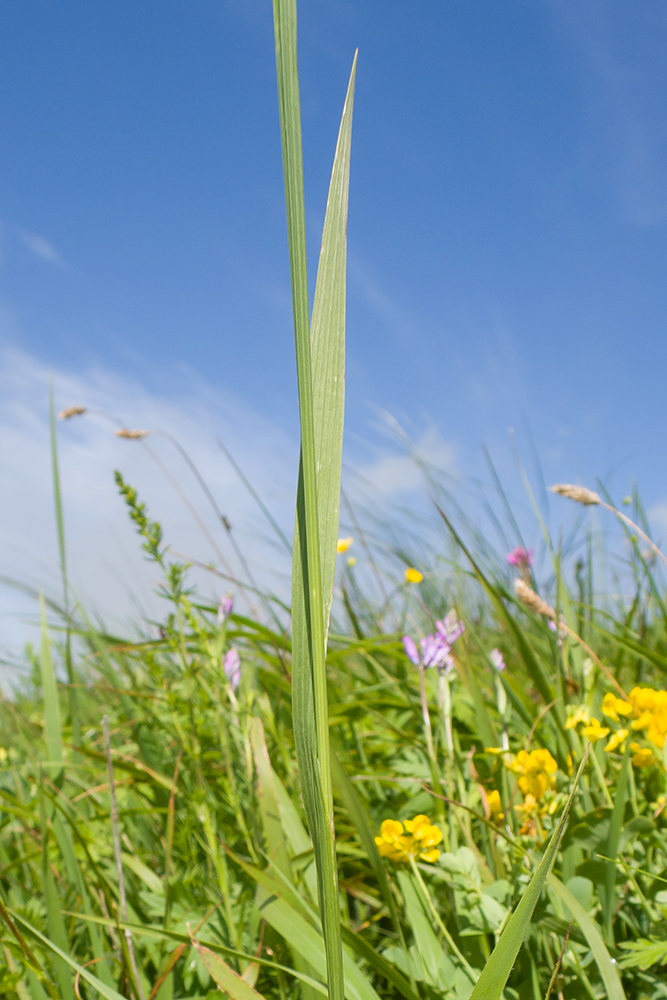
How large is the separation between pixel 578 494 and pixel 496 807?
89cm

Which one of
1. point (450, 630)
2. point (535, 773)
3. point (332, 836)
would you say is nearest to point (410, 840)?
point (535, 773)

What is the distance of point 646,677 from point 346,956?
1814mm

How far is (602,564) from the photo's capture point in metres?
3.31

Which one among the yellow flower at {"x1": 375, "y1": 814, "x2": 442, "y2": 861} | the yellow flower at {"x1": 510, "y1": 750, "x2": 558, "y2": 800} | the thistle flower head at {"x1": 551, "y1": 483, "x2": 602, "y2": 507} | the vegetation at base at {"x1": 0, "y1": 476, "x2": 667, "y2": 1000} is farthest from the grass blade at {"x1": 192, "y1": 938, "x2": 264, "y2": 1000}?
the thistle flower head at {"x1": 551, "y1": 483, "x2": 602, "y2": 507}

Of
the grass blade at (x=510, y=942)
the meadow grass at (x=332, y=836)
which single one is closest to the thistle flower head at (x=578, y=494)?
the meadow grass at (x=332, y=836)

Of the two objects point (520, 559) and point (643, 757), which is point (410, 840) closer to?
point (643, 757)

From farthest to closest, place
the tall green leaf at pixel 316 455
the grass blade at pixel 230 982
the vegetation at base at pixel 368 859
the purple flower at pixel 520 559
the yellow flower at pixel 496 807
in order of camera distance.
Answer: the purple flower at pixel 520 559 → the yellow flower at pixel 496 807 → the vegetation at base at pixel 368 859 → the grass blade at pixel 230 982 → the tall green leaf at pixel 316 455

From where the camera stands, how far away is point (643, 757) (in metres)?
1.13

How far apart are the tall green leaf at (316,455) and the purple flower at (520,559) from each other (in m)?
2.06

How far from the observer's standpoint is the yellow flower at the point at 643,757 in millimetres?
1118

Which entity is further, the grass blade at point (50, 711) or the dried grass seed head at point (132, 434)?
the dried grass seed head at point (132, 434)

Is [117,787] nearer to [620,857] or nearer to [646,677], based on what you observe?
[620,857]

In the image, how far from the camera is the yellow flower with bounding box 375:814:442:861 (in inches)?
37.6

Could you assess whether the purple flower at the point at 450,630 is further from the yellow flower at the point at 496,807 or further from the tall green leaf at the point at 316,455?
the tall green leaf at the point at 316,455
